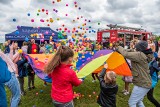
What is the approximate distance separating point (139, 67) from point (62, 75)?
1781 millimetres

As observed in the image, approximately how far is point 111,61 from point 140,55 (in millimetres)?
1534

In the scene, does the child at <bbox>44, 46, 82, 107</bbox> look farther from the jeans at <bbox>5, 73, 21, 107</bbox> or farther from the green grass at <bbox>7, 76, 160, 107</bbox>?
the green grass at <bbox>7, 76, 160, 107</bbox>

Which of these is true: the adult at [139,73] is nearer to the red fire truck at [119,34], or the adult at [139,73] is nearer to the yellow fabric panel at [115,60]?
the yellow fabric panel at [115,60]

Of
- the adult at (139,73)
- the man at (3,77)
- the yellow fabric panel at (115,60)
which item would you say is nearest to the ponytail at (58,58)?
the man at (3,77)

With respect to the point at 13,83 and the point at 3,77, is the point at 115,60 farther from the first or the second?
the point at 3,77

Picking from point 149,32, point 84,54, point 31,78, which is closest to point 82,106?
point 84,54

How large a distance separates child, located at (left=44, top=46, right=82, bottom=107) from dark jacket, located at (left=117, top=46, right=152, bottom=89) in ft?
4.60

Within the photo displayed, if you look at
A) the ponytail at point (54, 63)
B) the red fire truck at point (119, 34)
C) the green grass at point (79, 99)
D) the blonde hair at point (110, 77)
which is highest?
the red fire truck at point (119, 34)

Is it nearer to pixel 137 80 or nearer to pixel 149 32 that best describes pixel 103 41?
pixel 149 32

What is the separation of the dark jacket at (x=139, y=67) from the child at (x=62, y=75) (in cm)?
140

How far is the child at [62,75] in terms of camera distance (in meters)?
3.00

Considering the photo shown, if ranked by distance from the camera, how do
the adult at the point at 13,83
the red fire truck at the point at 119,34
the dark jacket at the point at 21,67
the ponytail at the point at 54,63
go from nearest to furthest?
1. the ponytail at the point at 54,63
2. the adult at the point at 13,83
3. the dark jacket at the point at 21,67
4. the red fire truck at the point at 119,34

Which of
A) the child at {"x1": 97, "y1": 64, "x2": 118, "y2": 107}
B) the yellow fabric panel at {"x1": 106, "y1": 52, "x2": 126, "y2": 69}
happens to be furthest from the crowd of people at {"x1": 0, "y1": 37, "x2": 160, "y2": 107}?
the yellow fabric panel at {"x1": 106, "y1": 52, "x2": 126, "y2": 69}

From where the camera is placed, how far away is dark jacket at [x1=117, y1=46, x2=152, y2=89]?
3975mm
